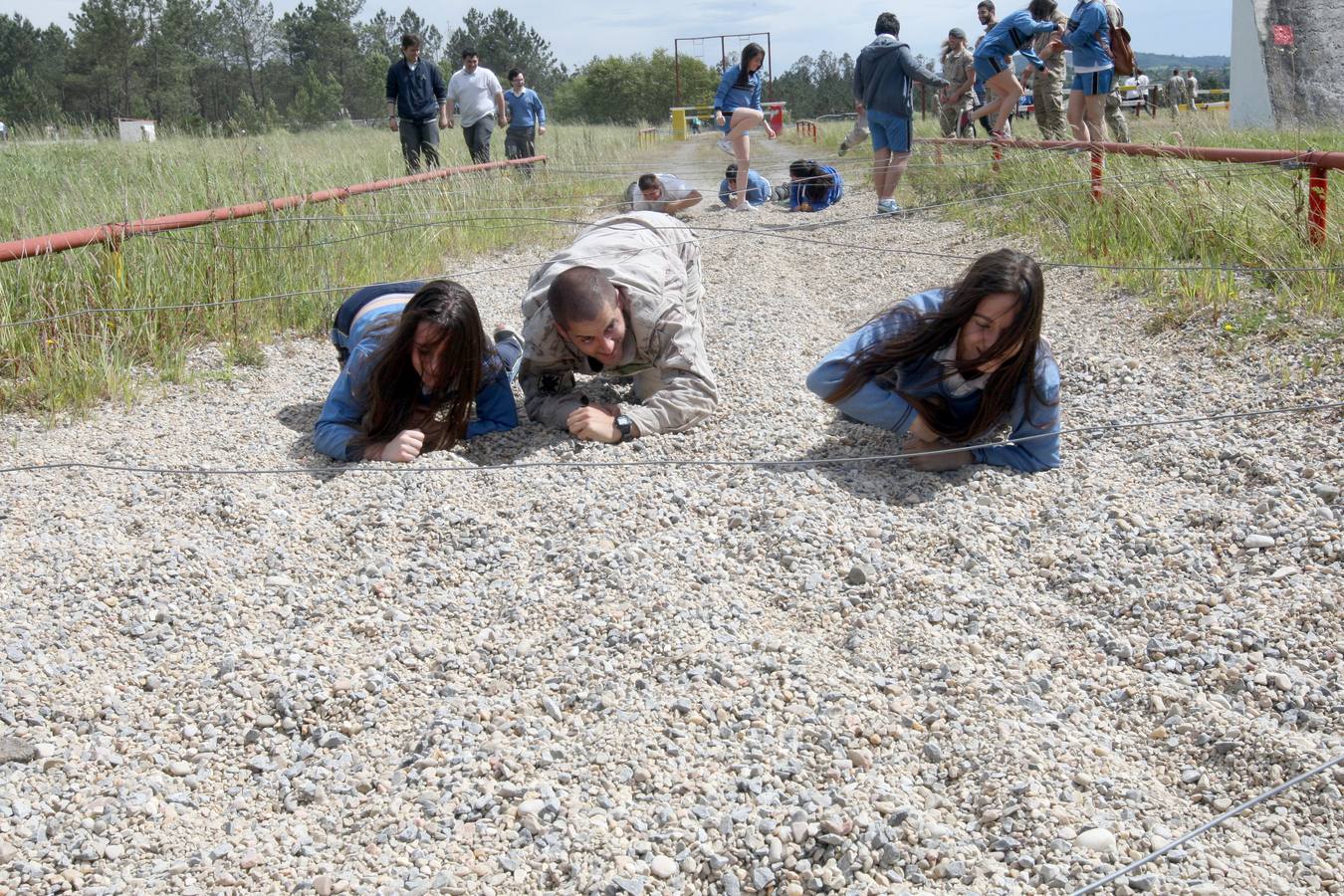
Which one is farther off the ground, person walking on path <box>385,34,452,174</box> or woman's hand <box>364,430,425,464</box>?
person walking on path <box>385,34,452,174</box>

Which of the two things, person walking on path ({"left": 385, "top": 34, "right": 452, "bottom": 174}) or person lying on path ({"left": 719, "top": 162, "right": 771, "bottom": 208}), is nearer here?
person walking on path ({"left": 385, "top": 34, "right": 452, "bottom": 174})

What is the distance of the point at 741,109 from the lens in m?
10.8

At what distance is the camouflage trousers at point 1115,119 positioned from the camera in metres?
9.59

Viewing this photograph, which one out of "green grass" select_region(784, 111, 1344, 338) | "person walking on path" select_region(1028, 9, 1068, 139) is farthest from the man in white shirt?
"green grass" select_region(784, 111, 1344, 338)

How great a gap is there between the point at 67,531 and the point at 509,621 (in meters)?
1.44

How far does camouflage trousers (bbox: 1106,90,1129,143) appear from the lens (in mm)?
9586

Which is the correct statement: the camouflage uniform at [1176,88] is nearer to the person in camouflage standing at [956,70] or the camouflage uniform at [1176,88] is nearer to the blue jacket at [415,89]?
the person in camouflage standing at [956,70]

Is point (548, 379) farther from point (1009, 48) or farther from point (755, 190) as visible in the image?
point (755, 190)

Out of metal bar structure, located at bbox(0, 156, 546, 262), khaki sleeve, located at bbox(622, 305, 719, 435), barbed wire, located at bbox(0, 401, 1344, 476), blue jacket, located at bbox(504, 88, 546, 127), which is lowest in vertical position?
barbed wire, located at bbox(0, 401, 1344, 476)

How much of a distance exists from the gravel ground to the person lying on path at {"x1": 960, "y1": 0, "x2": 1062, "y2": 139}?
632 centimetres

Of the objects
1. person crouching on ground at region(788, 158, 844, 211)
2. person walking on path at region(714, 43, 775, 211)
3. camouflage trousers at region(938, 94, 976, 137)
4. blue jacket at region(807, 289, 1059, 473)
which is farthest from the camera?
camouflage trousers at region(938, 94, 976, 137)

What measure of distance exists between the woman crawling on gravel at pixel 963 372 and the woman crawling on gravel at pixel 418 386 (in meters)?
1.19

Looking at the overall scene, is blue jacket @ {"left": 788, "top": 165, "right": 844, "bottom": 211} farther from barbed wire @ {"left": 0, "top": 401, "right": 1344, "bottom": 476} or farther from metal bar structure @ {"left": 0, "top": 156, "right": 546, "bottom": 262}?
barbed wire @ {"left": 0, "top": 401, "right": 1344, "bottom": 476}

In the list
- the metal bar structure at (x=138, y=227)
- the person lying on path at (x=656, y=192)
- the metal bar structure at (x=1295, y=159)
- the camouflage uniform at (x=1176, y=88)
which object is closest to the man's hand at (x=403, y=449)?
the metal bar structure at (x=138, y=227)
